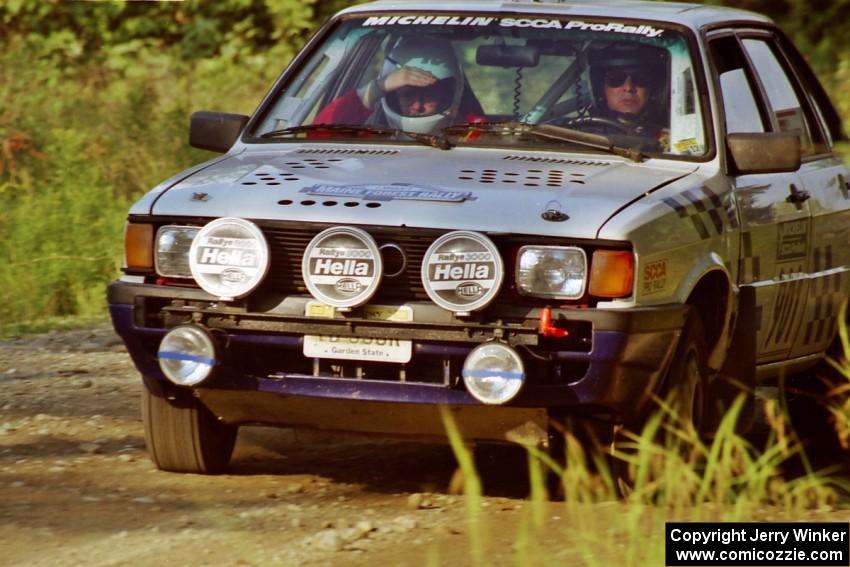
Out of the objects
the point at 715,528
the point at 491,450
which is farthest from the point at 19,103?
the point at 715,528

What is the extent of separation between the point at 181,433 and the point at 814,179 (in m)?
2.65

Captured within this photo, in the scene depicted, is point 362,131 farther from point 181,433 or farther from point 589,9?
point 181,433

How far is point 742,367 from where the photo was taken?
6191 mm

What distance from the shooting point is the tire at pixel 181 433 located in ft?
19.2

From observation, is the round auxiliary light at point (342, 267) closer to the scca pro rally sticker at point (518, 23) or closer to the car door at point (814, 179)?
the scca pro rally sticker at point (518, 23)

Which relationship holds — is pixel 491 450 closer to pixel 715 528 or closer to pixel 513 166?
pixel 513 166

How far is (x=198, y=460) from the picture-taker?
5969mm

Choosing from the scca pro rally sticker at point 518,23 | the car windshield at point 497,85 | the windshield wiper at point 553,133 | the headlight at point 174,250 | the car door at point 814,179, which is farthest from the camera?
the car door at point 814,179

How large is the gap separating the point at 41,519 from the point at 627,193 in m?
2.00

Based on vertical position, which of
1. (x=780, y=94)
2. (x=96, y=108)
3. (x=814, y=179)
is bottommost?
(x=814, y=179)


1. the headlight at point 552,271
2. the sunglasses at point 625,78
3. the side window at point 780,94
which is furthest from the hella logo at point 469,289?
the side window at point 780,94

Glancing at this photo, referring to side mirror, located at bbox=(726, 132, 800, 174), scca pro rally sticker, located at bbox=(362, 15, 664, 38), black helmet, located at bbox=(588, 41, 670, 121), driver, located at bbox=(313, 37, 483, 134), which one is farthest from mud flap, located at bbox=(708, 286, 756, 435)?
driver, located at bbox=(313, 37, 483, 134)

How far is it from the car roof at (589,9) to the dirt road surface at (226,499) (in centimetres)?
165
